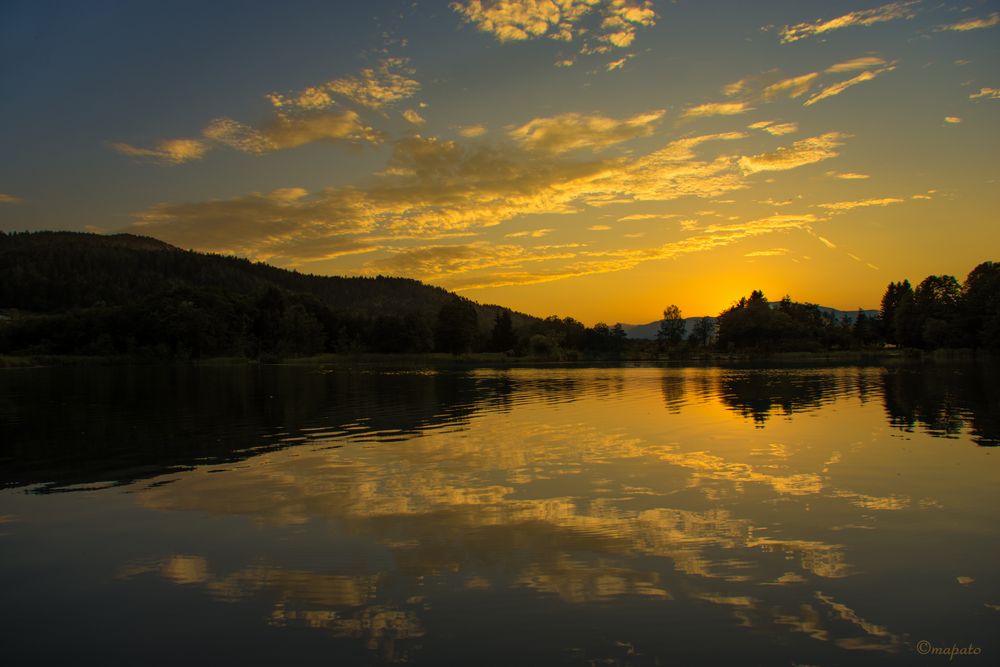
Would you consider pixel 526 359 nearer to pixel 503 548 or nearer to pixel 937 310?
pixel 937 310

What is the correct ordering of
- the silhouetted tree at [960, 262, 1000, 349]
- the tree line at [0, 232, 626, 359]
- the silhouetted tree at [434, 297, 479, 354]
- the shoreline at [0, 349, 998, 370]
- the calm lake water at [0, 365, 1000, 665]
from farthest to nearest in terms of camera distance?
1. the silhouetted tree at [434, 297, 479, 354]
2. the tree line at [0, 232, 626, 359]
3. the shoreline at [0, 349, 998, 370]
4. the silhouetted tree at [960, 262, 1000, 349]
5. the calm lake water at [0, 365, 1000, 665]

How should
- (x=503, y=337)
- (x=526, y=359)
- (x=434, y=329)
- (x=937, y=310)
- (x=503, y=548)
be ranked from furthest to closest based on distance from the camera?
(x=434, y=329) < (x=503, y=337) < (x=526, y=359) < (x=937, y=310) < (x=503, y=548)

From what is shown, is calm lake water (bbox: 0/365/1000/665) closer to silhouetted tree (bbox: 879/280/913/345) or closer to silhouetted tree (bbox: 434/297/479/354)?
silhouetted tree (bbox: 434/297/479/354)

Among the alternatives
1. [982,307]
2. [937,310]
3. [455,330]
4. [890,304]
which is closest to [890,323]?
[890,304]

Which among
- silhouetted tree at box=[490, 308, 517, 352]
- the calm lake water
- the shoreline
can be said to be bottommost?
the calm lake water

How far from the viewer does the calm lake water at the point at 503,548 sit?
7574mm

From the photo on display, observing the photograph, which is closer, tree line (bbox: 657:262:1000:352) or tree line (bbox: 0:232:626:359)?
tree line (bbox: 657:262:1000:352)

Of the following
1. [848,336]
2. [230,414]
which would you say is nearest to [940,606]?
[230,414]

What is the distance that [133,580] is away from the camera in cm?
968

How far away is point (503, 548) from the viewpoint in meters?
11.0

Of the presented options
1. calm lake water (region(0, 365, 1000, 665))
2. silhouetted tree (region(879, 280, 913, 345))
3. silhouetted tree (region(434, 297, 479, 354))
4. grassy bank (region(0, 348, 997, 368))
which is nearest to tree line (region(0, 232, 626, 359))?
silhouetted tree (region(434, 297, 479, 354))

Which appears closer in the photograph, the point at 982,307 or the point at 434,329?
the point at 982,307

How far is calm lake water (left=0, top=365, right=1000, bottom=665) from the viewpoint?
7.57 m

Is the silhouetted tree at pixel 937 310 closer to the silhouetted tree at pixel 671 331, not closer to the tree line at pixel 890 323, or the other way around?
the tree line at pixel 890 323
